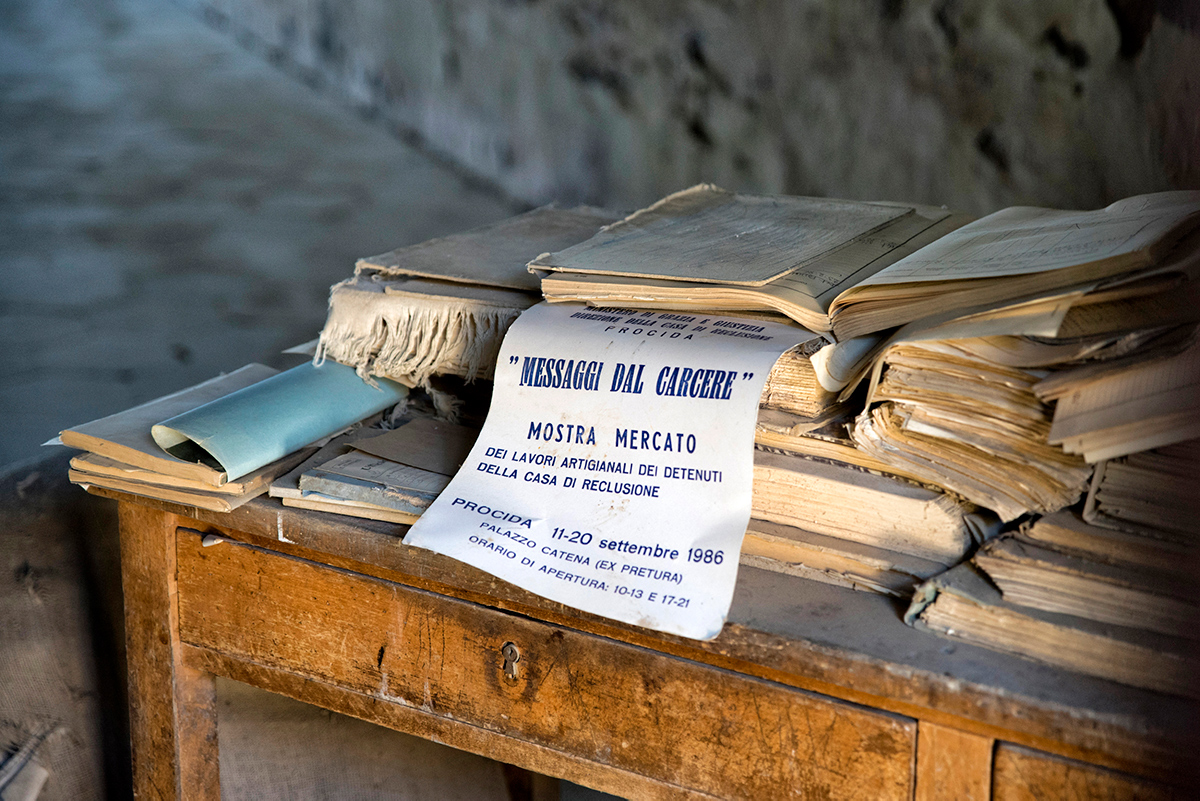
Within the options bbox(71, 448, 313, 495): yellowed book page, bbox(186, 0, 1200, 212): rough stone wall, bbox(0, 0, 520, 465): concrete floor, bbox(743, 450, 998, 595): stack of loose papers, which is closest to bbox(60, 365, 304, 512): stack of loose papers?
bbox(71, 448, 313, 495): yellowed book page

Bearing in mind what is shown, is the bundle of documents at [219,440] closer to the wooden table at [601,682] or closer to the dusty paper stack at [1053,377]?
the wooden table at [601,682]

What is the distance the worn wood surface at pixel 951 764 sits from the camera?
0.64 meters

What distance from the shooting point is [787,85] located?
2162 mm

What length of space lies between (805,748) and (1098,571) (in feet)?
Answer: 0.79

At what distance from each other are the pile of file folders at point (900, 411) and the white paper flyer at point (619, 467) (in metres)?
0.04

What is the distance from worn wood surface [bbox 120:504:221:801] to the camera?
3.12 feet

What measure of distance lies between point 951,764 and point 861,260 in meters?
0.46

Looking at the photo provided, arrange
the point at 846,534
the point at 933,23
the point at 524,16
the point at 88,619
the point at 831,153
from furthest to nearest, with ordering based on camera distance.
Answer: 1. the point at 524,16
2. the point at 831,153
3. the point at 933,23
4. the point at 88,619
5. the point at 846,534

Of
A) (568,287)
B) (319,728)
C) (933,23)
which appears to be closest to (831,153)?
(933,23)

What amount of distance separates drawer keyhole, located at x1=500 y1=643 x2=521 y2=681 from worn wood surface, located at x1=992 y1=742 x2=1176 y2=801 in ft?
1.23

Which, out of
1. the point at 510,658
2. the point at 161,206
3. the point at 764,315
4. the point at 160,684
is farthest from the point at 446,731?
the point at 161,206

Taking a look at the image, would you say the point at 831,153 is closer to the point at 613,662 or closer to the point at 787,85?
the point at 787,85

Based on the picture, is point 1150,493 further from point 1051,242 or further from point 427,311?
point 427,311

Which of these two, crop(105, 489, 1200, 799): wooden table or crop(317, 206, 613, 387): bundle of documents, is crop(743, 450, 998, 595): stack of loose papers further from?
crop(317, 206, 613, 387): bundle of documents
